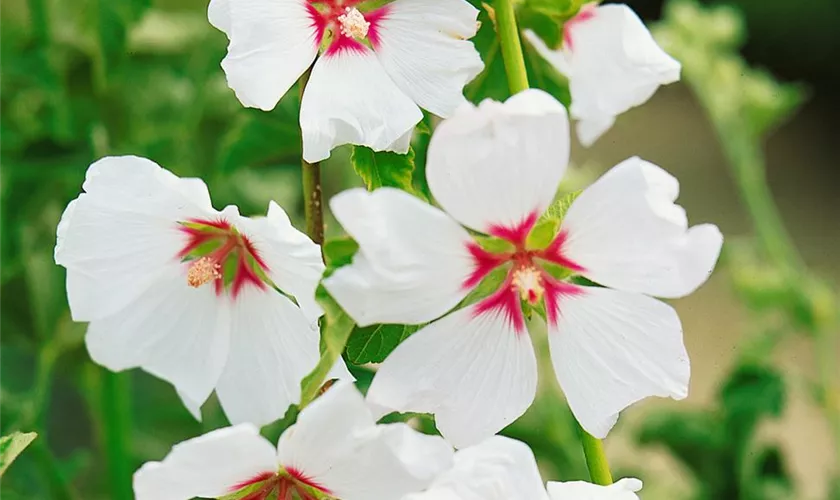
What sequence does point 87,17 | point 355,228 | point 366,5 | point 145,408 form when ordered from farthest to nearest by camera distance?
point 145,408 < point 87,17 < point 366,5 < point 355,228

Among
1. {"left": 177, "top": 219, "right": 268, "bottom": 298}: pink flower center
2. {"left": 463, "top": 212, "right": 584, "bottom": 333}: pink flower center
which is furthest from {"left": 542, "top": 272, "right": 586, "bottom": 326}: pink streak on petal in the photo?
{"left": 177, "top": 219, "right": 268, "bottom": 298}: pink flower center

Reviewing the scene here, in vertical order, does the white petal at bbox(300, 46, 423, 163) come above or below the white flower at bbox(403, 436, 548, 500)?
above

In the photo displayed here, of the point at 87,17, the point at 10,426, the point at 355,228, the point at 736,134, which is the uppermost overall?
the point at 355,228

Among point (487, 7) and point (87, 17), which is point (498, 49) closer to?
point (487, 7)

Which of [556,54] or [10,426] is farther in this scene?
[10,426]

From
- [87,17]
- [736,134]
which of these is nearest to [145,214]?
[87,17]

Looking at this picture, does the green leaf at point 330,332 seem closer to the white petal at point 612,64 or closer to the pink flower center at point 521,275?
the pink flower center at point 521,275

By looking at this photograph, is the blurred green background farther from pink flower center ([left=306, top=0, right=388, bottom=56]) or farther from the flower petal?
the flower petal
